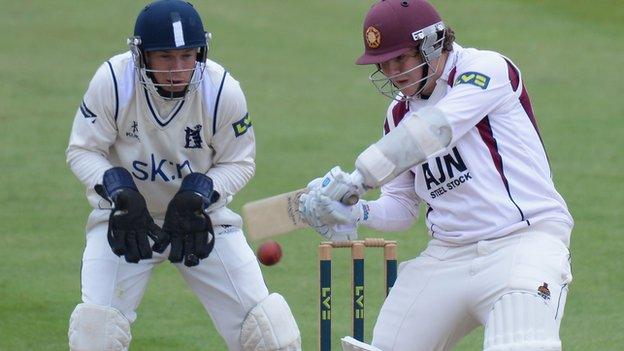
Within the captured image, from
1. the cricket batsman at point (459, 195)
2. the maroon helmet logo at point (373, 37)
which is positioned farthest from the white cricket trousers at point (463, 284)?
the maroon helmet logo at point (373, 37)

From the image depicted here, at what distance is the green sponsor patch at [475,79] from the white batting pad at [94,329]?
2.02 m

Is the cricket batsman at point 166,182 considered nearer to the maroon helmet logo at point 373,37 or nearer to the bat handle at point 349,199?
the maroon helmet logo at point 373,37

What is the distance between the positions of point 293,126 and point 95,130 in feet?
26.5

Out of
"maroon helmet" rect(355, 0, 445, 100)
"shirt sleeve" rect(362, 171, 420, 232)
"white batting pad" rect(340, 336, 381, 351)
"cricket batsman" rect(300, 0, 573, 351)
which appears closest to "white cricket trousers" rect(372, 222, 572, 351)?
"cricket batsman" rect(300, 0, 573, 351)

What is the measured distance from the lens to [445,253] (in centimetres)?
605

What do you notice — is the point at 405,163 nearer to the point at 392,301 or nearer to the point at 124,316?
the point at 392,301

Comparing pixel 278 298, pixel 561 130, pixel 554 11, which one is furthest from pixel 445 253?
pixel 554 11

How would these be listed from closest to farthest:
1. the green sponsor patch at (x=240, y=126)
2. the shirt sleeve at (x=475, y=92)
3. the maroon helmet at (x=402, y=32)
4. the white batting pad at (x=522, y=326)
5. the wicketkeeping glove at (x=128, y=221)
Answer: the white batting pad at (x=522, y=326), the shirt sleeve at (x=475, y=92), the maroon helmet at (x=402, y=32), the wicketkeeping glove at (x=128, y=221), the green sponsor patch at (x=240, y=126)

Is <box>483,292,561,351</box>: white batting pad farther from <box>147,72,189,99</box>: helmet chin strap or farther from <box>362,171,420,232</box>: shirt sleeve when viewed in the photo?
<box>147,72,189,99</box>: helmet chin strap

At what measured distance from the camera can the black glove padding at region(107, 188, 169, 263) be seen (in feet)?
21.0

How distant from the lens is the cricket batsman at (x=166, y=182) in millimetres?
6473

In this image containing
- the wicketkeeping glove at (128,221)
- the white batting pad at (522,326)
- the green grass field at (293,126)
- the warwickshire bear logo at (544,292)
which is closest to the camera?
the white batting pad at (522,326)

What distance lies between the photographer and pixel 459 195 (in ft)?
19.4

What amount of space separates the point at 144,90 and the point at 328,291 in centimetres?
149
